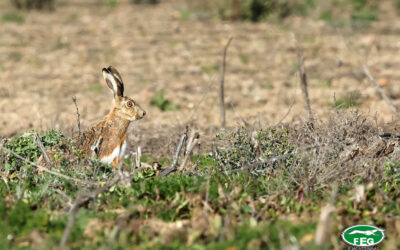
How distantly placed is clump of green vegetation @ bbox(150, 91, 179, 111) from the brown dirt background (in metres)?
0.10

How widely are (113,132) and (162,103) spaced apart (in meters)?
3.55

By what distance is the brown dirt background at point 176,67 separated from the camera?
324 inches

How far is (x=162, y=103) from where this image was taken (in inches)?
340

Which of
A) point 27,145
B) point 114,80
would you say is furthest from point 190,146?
point 27,145

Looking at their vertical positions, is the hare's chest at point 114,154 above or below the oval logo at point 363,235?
above

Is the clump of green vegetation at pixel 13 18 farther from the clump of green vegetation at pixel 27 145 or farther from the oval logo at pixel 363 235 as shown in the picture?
the oval logo at pixel 363 235

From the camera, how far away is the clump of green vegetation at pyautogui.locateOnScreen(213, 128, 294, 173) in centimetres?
486

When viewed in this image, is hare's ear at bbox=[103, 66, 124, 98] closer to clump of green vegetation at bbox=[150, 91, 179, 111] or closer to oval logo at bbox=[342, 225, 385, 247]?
oval logo at bbox=[342, 225, 385, 247]

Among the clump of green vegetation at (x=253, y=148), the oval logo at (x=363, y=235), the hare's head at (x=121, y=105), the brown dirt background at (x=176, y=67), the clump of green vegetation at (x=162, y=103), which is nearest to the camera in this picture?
the oval logo at (x=363, y=235)

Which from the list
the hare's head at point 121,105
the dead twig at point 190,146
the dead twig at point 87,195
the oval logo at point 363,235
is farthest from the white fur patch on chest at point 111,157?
the oval logo at point 363,235

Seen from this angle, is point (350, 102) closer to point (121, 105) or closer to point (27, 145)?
point (121, 105)

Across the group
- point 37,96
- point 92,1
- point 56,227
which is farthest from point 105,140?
point 92,1

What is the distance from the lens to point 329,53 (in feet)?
37.7

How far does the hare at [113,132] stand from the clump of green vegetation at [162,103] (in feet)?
11.1
